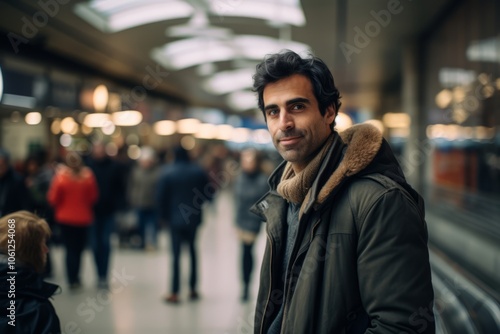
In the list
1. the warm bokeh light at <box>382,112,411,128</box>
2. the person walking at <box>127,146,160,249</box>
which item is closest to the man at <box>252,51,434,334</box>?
the person walking at <box>127,146,160,249</box>

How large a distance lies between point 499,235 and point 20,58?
8562 millimetres

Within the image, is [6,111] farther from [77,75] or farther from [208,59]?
[208,59]

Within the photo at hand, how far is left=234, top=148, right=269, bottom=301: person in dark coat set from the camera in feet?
21.8

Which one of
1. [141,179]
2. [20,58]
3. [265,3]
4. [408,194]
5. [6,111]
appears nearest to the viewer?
[408,194]

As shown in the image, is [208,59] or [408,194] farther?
[208,59]

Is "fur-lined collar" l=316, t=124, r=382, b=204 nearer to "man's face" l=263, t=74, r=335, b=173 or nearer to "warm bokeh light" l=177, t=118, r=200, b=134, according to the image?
"man's face" l=263, t=74, r=335, b=173

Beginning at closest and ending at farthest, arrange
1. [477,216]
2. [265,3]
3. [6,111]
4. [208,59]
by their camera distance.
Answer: [477,216] → [6,111] → [265,3] → [208,59]

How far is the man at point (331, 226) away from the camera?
1519mm

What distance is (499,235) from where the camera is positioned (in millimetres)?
5922

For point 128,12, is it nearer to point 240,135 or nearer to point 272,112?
point 272,112

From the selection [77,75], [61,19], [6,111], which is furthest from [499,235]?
[77,75]

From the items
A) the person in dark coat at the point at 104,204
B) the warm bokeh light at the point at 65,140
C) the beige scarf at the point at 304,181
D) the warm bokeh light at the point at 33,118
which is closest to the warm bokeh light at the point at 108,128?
the warm bokeh light at the point at 65,140

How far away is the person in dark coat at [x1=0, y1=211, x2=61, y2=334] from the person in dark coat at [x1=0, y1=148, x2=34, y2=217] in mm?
3425

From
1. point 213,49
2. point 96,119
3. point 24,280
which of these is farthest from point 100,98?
point 24,280
